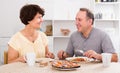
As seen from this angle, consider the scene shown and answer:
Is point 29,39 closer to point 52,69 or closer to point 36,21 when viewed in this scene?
point 36,21

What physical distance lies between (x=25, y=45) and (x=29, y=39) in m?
0.09

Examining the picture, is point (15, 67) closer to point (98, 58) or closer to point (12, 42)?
point (12, 42)

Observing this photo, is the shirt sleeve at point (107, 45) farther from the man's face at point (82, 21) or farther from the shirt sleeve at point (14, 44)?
the shirt sleeve at point (14, 44)

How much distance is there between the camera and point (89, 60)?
7.21ft

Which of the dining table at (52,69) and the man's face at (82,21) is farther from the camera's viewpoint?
the man's face at (82,21)

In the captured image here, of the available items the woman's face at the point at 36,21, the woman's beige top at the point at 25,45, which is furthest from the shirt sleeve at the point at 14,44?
the woman's face at the point at 36,21

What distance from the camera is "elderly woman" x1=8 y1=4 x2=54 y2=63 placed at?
2489 mm

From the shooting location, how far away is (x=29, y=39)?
262 cm

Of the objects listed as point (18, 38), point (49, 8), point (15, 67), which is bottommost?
point (15, 67)

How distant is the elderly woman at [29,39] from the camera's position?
98.0 inches

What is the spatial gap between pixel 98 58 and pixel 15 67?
0.73 meters

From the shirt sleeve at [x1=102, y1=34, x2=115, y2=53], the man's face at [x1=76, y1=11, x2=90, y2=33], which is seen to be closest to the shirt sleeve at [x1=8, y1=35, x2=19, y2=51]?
the man's face at [x1=76, y1=11, x2=90, y2=33]

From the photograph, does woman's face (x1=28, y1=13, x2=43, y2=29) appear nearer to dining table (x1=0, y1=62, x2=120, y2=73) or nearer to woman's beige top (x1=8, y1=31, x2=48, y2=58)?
woman's beige top (x1=8, y1=31, x2=48, y2=58)

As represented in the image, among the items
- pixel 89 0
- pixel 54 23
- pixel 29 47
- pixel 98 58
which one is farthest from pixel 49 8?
pixel 98 58
